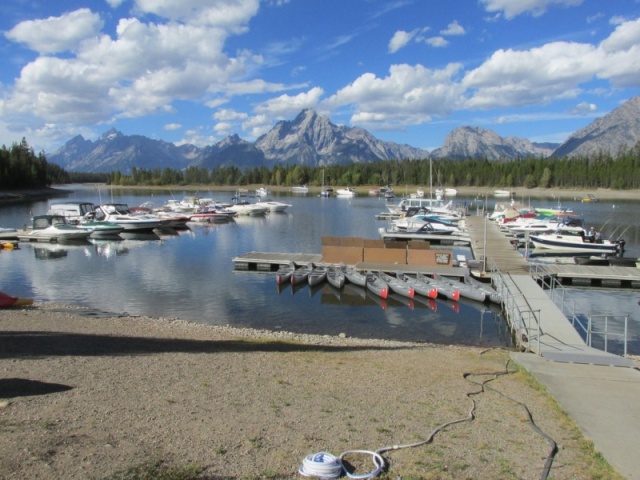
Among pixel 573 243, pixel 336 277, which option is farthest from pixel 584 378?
pixel 573 243

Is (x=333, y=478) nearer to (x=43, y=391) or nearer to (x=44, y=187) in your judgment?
(x=43, y=391)

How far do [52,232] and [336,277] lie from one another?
39.5 metres

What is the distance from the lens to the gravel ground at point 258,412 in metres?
8.12

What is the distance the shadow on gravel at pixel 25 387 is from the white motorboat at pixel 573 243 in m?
44.2

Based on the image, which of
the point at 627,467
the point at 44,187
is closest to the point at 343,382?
the point at 627,467

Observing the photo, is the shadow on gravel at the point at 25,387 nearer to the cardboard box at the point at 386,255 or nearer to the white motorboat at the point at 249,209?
the cardboard box at the point at 386,255

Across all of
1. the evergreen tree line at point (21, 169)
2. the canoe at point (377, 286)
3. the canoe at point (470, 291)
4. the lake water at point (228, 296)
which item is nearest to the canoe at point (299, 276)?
the lake water at point (228, 296)

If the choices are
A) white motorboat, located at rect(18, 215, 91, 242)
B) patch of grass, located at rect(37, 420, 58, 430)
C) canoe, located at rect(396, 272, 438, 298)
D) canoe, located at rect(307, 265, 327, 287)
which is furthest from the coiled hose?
white motorboat, located at rect(18, 215, 91, 242)

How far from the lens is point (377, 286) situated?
32719 millimetres

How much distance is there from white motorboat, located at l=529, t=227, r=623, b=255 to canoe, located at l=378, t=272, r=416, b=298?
20537 mm

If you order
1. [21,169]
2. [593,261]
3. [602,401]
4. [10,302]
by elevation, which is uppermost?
[21,169]

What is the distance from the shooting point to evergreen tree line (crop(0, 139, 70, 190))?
153 meters

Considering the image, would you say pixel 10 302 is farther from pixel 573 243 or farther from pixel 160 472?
pixel 573 243

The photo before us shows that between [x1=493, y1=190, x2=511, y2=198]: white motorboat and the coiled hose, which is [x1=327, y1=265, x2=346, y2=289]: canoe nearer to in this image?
the coiled hose
